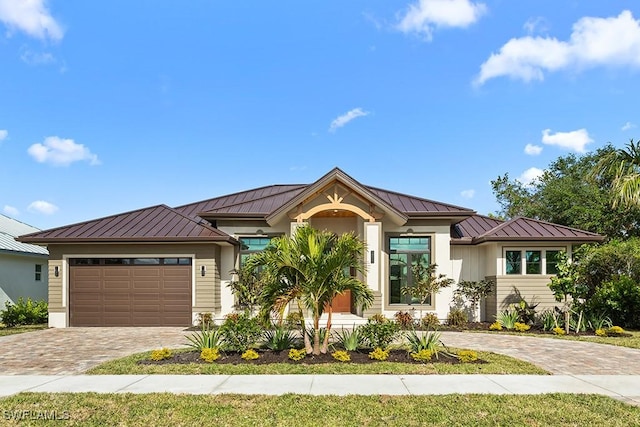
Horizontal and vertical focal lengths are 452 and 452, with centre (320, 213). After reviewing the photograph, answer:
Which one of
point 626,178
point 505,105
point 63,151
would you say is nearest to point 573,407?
point 626,178

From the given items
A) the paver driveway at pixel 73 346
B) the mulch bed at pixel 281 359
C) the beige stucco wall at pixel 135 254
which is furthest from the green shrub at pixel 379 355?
the beige stucco wall at pixel 135 254

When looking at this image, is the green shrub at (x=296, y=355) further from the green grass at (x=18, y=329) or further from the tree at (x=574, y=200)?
the tree at (x=574, y=200)

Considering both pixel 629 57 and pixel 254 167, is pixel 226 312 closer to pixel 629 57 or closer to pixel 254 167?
pixel 254 167

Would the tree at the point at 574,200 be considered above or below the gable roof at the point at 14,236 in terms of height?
above

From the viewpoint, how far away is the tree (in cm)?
2525

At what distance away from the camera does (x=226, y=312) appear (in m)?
17.1

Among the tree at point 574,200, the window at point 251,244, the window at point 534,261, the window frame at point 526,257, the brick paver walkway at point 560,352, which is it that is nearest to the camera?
the brick paver walkway at point 560,352

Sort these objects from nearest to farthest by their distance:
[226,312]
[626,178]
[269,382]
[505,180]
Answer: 1. [269,382]
2. [626,178]
3. [226,312]
4. [505,180]

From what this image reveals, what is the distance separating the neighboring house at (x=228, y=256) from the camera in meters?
16.0

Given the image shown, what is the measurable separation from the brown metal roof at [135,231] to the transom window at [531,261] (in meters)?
10.2

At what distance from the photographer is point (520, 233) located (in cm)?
1647

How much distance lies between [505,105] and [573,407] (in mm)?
14662

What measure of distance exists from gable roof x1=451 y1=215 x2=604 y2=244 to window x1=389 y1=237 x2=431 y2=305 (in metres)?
1.20

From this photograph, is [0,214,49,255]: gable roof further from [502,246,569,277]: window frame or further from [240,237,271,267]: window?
[502,246,569,277]: window frame
